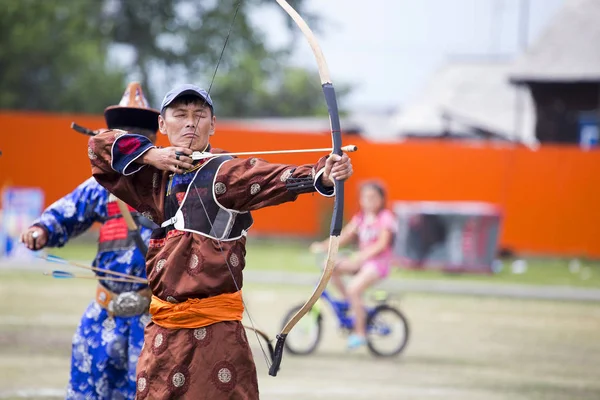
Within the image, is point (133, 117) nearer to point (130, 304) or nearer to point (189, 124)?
point (130, 304)

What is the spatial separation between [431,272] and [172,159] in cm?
1801

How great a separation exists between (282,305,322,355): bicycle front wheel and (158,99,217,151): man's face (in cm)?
688

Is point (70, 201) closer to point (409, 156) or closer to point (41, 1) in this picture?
point (409, 156)

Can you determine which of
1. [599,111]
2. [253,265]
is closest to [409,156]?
[253,265]

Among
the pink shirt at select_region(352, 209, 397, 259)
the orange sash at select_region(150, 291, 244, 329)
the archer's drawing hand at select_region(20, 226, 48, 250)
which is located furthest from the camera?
the pink shirt at select_region(352, 209, 397, 259)

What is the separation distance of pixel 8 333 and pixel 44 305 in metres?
2.56

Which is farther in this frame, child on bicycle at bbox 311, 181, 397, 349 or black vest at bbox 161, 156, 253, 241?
child on bicycle at bbox 311, 181, 397, 349

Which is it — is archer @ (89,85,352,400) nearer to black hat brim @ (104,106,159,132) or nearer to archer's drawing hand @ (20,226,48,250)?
archer's drawing hand @ (20,226,48,250)

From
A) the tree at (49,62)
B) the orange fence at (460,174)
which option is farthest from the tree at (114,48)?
the orange fence at (460,174)

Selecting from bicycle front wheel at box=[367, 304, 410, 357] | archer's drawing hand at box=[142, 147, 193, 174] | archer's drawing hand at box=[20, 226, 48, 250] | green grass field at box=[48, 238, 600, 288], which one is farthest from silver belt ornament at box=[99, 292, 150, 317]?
green grass field at box=[48, 238, 600, 288]

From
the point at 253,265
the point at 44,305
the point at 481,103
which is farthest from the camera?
the point at 481,103

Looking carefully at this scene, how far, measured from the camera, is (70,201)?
21.1ft

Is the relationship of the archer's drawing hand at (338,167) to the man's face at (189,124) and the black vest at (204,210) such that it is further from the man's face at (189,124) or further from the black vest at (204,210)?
the man's face at (189,124)

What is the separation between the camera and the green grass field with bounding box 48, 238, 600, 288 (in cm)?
2111
